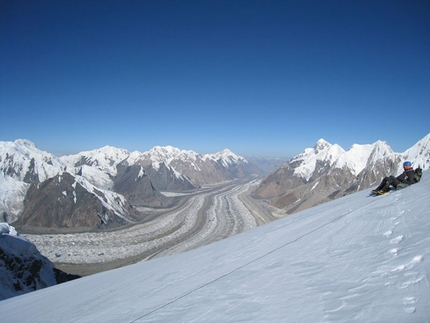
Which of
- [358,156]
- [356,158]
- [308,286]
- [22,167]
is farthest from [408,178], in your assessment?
[22,167]

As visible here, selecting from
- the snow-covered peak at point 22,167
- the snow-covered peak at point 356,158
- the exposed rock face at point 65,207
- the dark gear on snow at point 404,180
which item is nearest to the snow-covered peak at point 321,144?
the snow-covered peak at point 356,158

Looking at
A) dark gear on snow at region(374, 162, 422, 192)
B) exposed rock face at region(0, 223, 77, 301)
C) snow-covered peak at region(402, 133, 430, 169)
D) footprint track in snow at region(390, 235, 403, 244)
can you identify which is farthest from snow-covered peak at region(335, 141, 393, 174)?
footprint track in snow at region(390, 235, 403, 244)

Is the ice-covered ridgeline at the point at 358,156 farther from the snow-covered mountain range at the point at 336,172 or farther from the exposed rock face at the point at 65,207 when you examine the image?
the exposed rock face at the point at 65,207

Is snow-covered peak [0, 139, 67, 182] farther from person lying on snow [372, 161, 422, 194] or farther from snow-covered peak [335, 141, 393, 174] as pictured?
snow-covered peak [335, 141, 393, 174]

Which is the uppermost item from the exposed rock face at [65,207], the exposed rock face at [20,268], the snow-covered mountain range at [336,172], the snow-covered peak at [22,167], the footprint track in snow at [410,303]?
the snow-covered peak at [22,167]

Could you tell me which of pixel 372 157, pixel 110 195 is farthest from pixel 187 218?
pixel 372 157

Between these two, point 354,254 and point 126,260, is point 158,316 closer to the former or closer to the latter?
point 354,254
